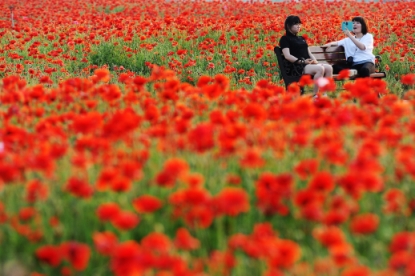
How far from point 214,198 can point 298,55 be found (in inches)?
222

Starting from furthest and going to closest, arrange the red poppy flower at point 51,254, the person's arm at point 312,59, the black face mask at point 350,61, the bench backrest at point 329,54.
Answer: the bench backrest at point 329,54, the black face mask at point 350,61, the person's arm at point 312,59, the red poppy flower at point 51,254

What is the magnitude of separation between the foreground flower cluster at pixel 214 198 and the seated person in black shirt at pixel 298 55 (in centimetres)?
378

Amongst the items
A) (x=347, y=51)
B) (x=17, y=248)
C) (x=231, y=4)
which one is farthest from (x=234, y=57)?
(x=17, y=248)

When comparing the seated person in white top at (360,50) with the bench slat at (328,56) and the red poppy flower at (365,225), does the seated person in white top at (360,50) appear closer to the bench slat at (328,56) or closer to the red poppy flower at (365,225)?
the bench slat at (328,56)

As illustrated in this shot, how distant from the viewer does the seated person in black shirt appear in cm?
778

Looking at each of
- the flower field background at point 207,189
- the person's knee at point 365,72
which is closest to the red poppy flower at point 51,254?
the flower field background at point 207,189

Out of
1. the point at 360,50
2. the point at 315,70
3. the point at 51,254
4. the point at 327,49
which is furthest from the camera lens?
the point at 327,49

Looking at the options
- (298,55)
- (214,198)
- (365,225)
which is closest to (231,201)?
(214,198)

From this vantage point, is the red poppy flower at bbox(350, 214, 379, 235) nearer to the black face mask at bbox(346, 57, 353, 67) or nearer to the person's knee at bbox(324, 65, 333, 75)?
the person's knee at bbox(324, 65, 333, 75)

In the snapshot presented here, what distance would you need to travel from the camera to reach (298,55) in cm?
805

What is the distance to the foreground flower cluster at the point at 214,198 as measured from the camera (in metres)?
2.47

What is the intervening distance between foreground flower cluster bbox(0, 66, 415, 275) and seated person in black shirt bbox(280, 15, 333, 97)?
3.78 meters

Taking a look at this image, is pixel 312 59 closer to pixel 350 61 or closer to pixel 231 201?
pixel 350 61

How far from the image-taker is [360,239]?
115 inches
